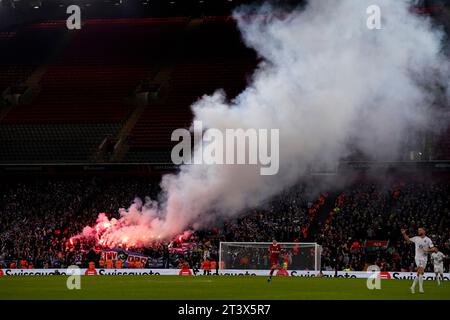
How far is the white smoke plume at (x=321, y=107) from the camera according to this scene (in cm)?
3972

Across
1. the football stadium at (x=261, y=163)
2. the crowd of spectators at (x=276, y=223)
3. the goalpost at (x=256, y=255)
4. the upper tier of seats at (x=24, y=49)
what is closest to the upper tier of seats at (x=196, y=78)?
the football stadium at (x=261, y=163)

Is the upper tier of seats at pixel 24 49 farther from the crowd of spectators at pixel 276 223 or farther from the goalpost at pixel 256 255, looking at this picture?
the goalpost at pixel 256 255

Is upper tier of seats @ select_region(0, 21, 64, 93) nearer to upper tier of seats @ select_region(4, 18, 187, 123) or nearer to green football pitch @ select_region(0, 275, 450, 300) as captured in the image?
upper tier of seats @ select_region(4, 18, 187, 123)

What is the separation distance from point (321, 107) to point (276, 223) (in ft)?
20.9

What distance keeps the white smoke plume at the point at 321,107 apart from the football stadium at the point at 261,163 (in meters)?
0.08

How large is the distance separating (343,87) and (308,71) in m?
2.12

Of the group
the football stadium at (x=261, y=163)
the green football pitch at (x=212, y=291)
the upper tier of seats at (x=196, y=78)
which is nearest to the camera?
the green football pitch at (x=212, y=291)

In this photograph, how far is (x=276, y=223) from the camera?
133 feet

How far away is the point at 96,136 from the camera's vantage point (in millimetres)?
48438

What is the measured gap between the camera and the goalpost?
37188 millimetres

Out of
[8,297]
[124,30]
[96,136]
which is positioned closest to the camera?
[8,297]
